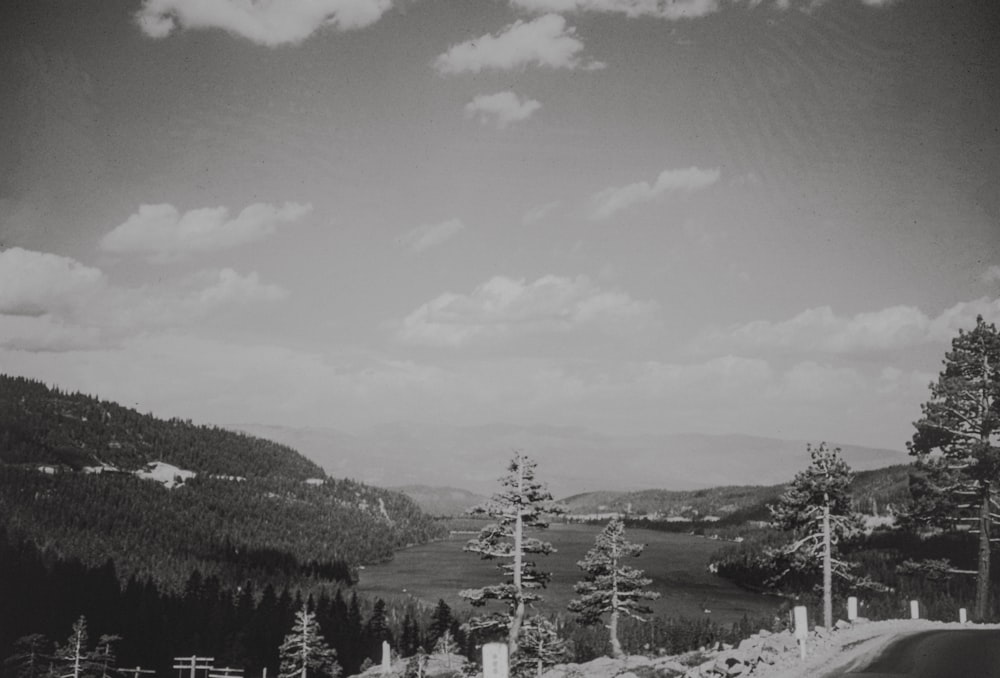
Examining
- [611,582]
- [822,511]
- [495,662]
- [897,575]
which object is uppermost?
[822,511]

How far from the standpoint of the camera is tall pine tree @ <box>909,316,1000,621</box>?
3138 centimetres

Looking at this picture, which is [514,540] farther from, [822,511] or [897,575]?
[897,575]

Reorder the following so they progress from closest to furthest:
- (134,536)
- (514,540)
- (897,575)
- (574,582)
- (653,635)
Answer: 1. (514,540)
2. (653,635)
3. (897,575)
4. (574,582)
5. (134,536)

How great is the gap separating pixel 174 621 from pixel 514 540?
244ft

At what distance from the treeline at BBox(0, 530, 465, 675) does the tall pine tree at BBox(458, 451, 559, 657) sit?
5543 cm

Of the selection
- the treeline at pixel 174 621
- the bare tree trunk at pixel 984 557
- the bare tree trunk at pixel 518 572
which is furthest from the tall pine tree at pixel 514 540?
the treeline at pixel 174 621

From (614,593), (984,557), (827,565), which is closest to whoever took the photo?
(984,557)

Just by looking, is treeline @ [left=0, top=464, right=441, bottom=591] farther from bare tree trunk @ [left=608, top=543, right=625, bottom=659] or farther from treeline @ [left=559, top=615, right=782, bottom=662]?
bare tree trunk @ [left=608, top=543, right=625, bottom=659]

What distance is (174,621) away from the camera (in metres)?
Result: 85.7

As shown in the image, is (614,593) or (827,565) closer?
(827,565)

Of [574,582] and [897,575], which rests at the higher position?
[897,575]

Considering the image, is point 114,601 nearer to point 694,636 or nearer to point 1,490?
point 694,636

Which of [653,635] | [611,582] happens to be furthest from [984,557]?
[653,635]

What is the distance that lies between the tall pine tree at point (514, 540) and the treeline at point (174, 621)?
182ft
